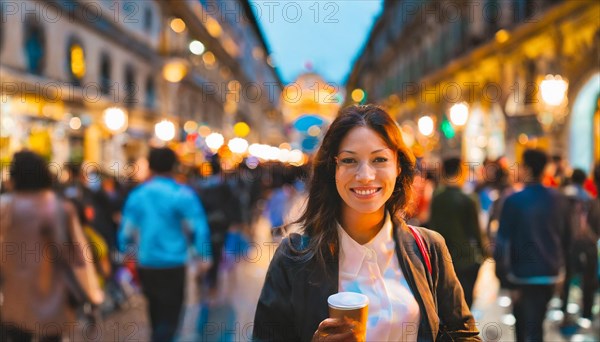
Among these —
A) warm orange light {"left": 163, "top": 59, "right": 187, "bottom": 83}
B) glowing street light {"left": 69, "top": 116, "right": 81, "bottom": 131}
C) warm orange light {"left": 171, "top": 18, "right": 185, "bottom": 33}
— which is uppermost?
warm orange light {"left": 171, "top": 18, "right": 185, "bottom": 33}

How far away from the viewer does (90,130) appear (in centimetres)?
2159

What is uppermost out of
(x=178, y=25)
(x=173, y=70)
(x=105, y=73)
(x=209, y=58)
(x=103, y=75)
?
(x=178, y=25)

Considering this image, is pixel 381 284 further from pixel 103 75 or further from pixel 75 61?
pixel 103 75

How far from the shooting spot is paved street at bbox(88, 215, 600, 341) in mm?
6164

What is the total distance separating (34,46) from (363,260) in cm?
1818

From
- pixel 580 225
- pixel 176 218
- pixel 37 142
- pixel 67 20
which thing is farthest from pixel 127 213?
pixel 67 20

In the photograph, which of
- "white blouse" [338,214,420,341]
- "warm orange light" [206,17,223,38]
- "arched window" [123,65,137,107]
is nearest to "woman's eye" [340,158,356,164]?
"white blouse" [338,214,420,341]

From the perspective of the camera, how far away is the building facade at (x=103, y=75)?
52.8 ft

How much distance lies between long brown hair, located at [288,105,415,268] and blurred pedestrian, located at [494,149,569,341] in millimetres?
2620

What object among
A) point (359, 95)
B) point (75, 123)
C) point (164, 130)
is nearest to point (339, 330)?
point (359, 95)

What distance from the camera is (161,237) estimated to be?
4992 millimetres

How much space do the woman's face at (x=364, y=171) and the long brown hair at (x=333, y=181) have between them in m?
0.04

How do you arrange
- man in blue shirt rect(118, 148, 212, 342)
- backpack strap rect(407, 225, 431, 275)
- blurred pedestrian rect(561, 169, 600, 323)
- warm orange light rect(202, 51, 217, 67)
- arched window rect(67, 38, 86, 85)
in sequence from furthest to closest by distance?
warm orange light rect(202, 51, 217, 67)
arched window rect(67, 38, 86, 85)
blurred pedestrian rect(561, 169, 600, 323)
man in blue shirt rect(118, 148, 212, 342)
backpack strap rect(407, 225, 431, 275)

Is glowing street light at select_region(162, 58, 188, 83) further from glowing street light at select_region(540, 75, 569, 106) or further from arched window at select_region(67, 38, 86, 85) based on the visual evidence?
glowing street light at select_region(540, 75, 569, 106)
